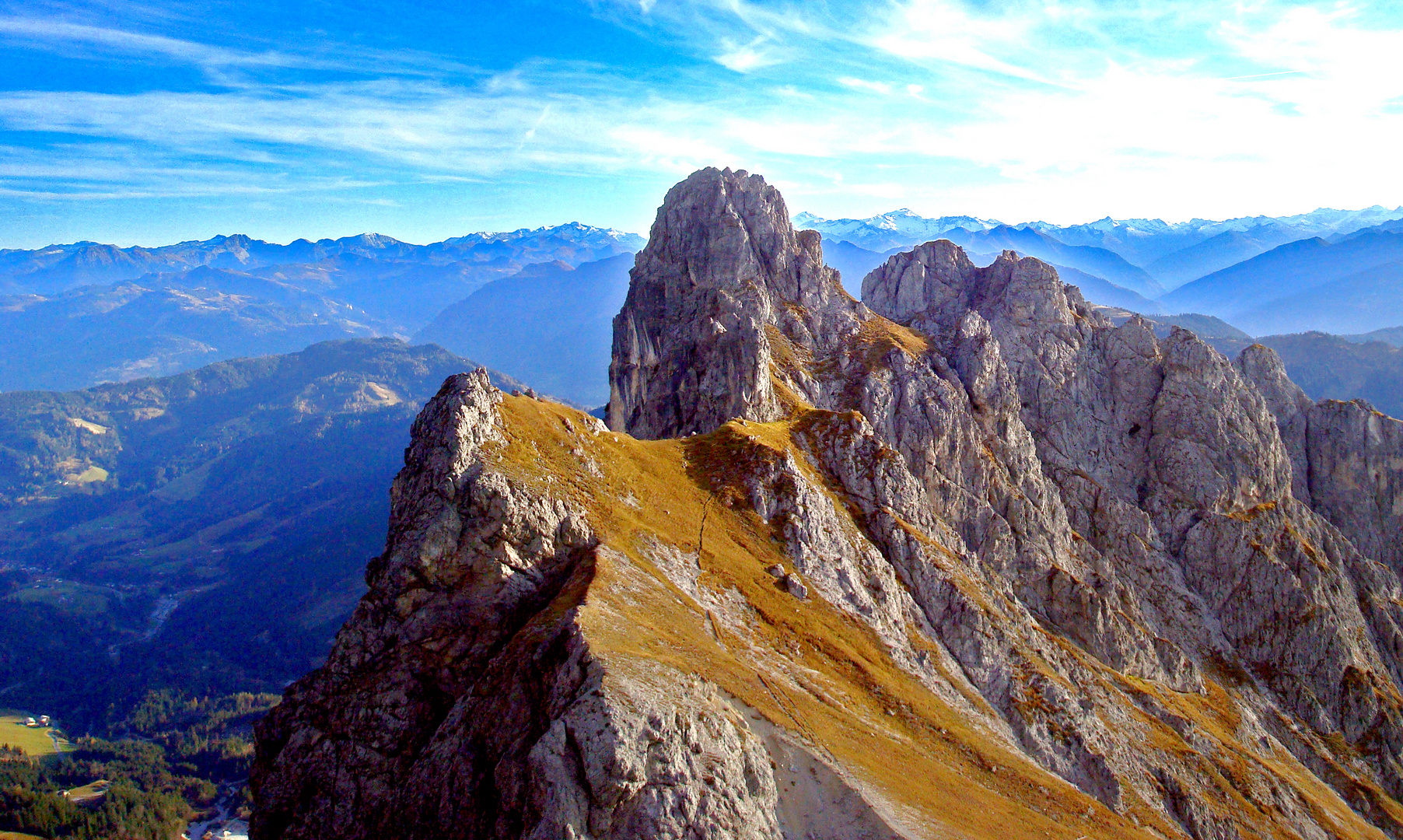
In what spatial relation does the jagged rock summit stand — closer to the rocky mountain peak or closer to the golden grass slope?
the golden grass slope

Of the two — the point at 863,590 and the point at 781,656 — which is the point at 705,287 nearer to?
the point at 863,590

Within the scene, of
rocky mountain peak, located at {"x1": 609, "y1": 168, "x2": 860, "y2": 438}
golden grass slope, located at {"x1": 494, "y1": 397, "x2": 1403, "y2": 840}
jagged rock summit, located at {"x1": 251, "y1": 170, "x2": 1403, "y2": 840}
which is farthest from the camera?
rocky mountain peak, located at {"x1": 609, "y1": 168, "x2": 860, "y2": 438}

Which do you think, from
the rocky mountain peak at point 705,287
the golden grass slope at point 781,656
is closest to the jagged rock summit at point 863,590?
the golden grass slope at point 781,656

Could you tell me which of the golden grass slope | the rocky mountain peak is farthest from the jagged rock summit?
the rocky mountain peak

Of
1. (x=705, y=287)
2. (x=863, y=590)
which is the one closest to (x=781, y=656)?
(x=863, y=590)

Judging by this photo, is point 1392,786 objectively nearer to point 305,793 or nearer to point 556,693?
point 556,693
